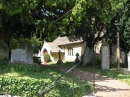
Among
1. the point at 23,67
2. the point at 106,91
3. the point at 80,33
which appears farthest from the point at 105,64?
the point at 106,91

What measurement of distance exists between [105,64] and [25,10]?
11.5m

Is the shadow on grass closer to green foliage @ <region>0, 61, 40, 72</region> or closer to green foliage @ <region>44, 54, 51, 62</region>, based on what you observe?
green foliage @ <region>0, 61, 40, 72</region>

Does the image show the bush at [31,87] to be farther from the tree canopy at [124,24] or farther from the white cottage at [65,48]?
the white cottage at [65,48]

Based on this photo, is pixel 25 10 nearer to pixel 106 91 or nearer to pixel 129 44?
pixel 106 91

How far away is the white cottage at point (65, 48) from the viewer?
41.1 metres

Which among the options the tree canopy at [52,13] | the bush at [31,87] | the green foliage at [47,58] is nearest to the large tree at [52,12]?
the tree canopy at [52,13]

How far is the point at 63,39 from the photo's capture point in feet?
156

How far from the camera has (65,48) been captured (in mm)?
45781

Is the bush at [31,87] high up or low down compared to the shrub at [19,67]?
down

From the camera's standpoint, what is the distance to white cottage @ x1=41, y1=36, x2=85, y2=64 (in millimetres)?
41062

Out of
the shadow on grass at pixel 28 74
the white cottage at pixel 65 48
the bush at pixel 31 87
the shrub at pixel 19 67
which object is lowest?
the bush at pixel 31 87

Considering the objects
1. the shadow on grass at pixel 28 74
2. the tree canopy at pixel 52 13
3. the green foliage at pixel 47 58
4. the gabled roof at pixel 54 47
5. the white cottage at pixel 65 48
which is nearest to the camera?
the shadow on grass at pixel 28 74

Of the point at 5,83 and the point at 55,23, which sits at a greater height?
the point at 55,23

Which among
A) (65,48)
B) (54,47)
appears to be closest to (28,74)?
(65,48)
